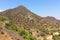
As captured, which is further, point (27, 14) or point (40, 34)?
point (27, 14)

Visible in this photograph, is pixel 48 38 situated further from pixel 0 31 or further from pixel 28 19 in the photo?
pixel 0 31

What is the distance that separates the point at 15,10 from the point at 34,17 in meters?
9.17

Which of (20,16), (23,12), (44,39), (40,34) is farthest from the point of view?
(23,12)

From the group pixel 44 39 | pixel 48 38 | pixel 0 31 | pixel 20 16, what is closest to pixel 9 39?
pixel 0 31

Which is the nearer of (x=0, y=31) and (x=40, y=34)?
(x=0, y=31)

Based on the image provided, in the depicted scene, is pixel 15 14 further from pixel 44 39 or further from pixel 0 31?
pixel 0 31

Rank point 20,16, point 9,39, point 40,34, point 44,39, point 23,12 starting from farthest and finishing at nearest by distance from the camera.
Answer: point 23,12
point 20,16
point 40,34
point 44,39
point 9,39

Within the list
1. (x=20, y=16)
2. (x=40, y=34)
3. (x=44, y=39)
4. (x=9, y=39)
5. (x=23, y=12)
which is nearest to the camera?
(x=9, y=39)

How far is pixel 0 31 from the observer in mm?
21688

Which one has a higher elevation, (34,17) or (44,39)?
Answer: (34,17)

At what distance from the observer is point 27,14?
269ft

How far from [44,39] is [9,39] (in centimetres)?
3203

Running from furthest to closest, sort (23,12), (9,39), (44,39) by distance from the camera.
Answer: (23,12) → (44,39) → (9,39)

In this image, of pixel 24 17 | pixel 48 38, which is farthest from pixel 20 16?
pixel 48 38
